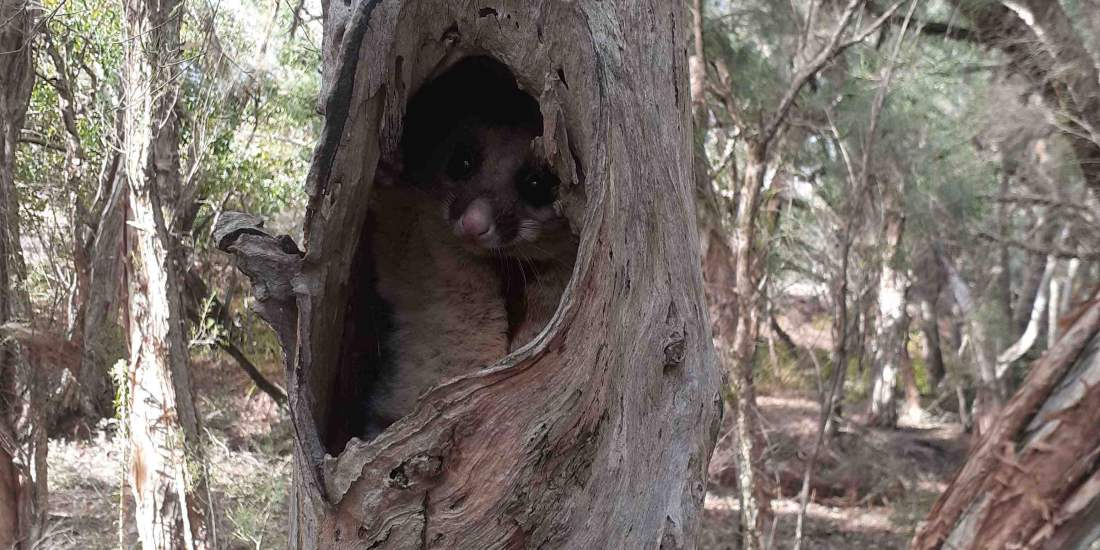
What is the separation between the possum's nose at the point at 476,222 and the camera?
2326 millimetres

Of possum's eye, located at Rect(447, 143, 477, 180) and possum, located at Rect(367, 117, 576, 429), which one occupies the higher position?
possum's eye, located at Rect(447, 143, 477, 180)

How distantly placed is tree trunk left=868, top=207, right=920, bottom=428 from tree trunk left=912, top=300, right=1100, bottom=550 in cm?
516

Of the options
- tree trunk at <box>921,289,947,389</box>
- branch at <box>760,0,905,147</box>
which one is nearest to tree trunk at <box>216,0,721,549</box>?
branch at <box>760,0,905,147</box>

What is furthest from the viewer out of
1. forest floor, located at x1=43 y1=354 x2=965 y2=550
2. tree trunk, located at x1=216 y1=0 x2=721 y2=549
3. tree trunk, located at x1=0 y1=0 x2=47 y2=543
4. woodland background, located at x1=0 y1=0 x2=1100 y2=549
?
forest floor, located at x1=43 y1=354 x2=965 y2=550

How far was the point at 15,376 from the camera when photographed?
3.80 meters

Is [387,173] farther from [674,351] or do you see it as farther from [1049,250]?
[1049,250]

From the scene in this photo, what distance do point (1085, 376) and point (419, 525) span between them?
370 centimetres

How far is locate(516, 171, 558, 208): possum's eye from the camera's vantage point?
2582 millimetres

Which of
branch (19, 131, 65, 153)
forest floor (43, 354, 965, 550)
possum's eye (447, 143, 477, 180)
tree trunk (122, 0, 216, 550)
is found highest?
branch (19, 131, 65, 153)

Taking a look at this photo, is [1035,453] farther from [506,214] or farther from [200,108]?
[200,108]

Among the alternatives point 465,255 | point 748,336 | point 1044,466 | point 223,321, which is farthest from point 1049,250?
point 223,321

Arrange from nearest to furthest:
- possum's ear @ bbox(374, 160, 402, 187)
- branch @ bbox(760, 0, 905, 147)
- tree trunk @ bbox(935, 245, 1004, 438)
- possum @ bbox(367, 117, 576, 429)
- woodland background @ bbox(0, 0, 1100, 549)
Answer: possum's ear @ bbox(374, 160, 402, 187)
possum @ bbox(367, 117, 576, 429)
woodland background @ bbox(0, 0, 1100, 549)
branch @ bbox(760, 0, 905, 147)
tree trunk @ bbox(935, 245, 1004, 438)

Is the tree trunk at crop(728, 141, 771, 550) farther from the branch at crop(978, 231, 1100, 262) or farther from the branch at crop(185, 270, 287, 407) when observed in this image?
the branch at crop(185, 270, 287, 407)

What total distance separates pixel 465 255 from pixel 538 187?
1.00 feet
